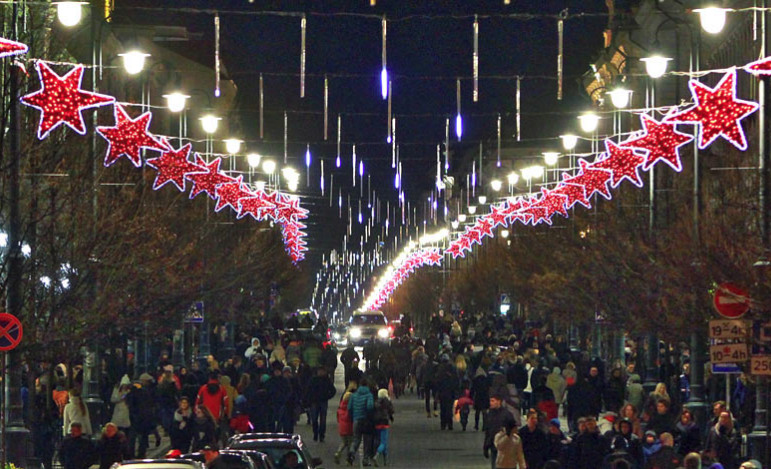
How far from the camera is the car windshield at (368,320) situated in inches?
3915

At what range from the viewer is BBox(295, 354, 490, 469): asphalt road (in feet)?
109

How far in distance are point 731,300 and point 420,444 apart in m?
14.6

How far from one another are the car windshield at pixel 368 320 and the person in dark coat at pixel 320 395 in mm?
60275

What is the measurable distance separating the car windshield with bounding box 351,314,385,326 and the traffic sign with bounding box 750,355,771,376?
7633 cm

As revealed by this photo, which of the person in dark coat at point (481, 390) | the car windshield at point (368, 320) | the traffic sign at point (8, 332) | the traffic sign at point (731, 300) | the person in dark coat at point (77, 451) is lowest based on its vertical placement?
the person in dark coat at point (77, 451)

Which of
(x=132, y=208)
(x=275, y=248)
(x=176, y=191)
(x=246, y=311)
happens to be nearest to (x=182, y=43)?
(x=275, y=248)

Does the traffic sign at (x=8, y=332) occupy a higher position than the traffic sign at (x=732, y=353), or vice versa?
the traffic sign at (x=8, y=332)

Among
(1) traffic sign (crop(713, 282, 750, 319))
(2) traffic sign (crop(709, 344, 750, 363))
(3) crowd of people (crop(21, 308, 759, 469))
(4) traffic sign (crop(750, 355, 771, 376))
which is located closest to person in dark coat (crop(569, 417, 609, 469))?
(3) crowd of people (crop(21, 308, 759, 469))

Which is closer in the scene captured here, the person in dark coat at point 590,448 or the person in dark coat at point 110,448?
the person in dark coat at point 590,448

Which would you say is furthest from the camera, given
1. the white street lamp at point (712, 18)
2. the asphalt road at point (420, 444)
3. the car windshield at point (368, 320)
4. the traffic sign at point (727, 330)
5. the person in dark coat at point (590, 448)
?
the car windshield at point (368, 320)

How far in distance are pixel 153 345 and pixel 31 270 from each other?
35794 millimetres

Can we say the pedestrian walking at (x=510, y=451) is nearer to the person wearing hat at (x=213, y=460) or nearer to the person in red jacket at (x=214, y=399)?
the person wearing hat at (x=213, y=460)

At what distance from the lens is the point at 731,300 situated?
79.1ft

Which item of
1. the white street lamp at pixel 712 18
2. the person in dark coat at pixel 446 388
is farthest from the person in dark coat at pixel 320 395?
the white street lamp at pixel 712 18
